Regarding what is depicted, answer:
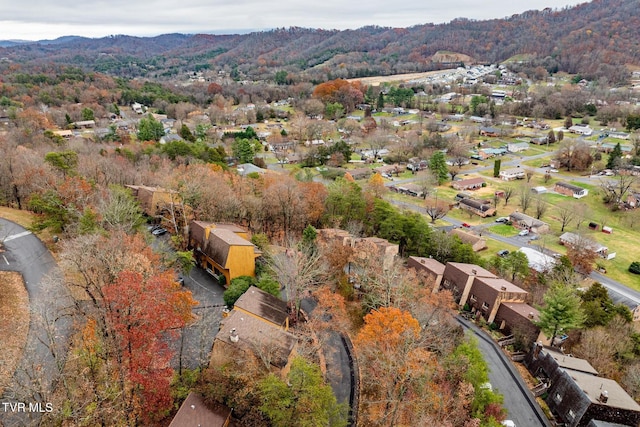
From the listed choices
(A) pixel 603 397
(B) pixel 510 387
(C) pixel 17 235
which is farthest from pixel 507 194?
(C) pixel 17 235

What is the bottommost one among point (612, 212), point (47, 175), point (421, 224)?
point (612, 212)

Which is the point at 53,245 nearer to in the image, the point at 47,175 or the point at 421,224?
the point at 47,175

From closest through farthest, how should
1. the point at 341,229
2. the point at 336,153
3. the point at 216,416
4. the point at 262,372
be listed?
the point at 216,416, the point at 262,372, the point at 341,229, the point at 336,153

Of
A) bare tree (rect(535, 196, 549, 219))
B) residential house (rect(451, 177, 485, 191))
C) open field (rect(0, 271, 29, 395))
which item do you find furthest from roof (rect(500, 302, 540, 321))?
residential house (rect(451, 177, 485, 191))

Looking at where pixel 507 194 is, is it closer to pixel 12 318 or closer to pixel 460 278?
pixel 460 278

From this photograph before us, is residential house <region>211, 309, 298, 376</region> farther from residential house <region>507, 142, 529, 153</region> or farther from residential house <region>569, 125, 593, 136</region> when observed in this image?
residential house <region>569, 125, 593, 136</region>

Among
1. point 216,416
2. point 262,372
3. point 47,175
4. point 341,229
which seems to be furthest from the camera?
point 341,229

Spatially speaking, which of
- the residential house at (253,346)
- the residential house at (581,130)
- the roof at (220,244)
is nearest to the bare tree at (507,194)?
the residential house at (581,130)

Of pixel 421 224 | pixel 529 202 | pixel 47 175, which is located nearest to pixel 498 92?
pixel 529 202
